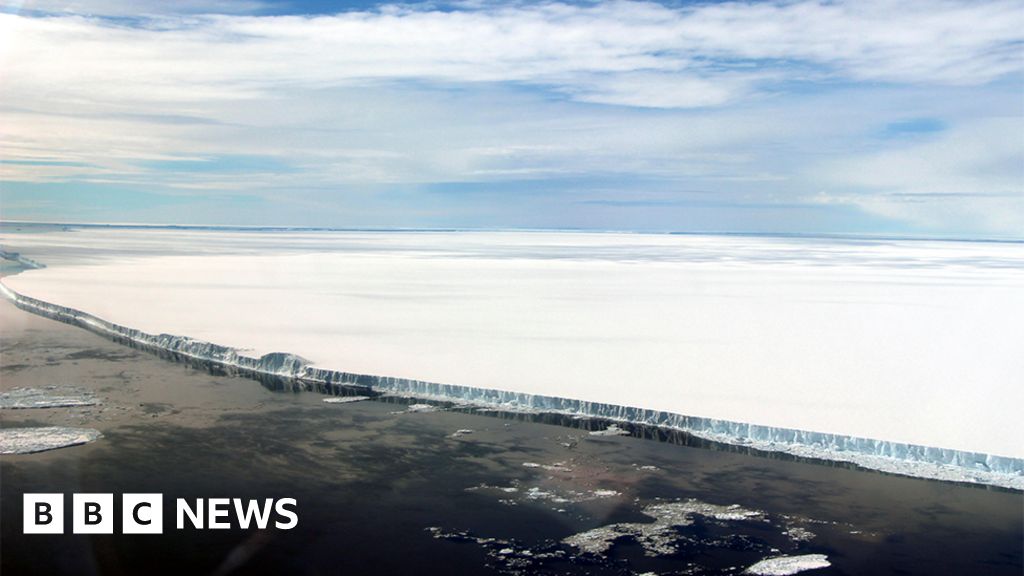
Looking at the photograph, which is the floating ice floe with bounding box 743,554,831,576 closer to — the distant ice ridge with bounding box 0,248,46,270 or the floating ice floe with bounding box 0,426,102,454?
the floating ice floe with bounding box 0,426,102,454

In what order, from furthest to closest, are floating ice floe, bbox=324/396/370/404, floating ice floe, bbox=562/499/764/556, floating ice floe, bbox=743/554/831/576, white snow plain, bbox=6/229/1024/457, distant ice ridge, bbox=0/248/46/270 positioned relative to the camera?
distant ice ridge, bbox=0/248/46/270, floating ice floe, bbox=324/396/370/404, white snow plain, bbox=6/229/1024/457, floating ice floe, bbox=562/499/764/556, floating ice floe, bbox=743/554/831/576

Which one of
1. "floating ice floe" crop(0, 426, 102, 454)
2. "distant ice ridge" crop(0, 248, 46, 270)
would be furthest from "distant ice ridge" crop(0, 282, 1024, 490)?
"distant ice ridge" crop(0, 248, 46, 270)

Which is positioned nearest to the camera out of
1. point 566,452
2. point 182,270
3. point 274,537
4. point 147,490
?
point 274,537

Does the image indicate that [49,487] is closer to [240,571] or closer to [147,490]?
[147,490]

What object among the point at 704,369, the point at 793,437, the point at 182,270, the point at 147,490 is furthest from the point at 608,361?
the point at 182,270

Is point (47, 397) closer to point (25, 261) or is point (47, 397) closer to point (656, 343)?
point (656, 343)

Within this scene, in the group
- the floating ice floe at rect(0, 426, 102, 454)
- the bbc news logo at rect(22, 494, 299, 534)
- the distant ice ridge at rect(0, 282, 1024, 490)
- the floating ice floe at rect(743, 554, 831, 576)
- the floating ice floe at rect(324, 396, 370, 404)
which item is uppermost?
the distant ice ridge at rect(0, 282, 1024, 490)
